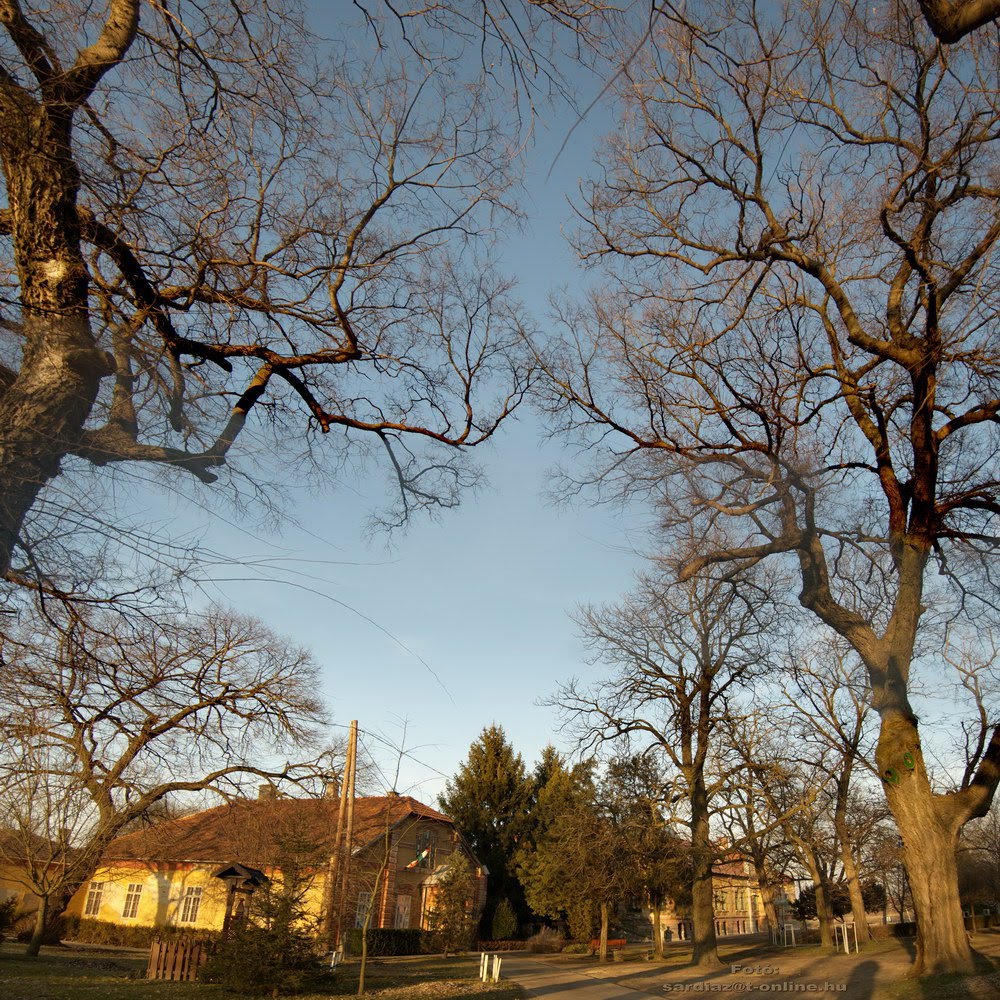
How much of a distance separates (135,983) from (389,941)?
17.7 meters

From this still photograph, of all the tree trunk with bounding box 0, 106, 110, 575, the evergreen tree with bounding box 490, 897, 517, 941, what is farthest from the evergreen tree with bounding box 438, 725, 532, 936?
the tree trunk with bounding box 0, 106, 110, 575

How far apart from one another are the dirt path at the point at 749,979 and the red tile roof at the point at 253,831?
6841mm

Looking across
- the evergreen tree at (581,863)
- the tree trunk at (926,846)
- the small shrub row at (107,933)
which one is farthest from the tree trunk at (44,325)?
the small shrub row at (107,933)

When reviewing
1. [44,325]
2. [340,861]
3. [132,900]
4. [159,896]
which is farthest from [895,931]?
[44,325]

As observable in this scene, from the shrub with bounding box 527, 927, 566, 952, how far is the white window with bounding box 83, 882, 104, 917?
73.2ft

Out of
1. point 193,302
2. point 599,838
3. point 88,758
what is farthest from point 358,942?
point 193,302

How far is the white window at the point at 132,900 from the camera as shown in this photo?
3494cm

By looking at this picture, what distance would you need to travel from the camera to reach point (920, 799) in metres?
10.4

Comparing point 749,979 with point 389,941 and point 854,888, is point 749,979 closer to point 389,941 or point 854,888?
point 389,941

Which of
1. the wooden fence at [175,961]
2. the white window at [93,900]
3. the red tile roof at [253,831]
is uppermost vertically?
the red tile roof at [253,831]

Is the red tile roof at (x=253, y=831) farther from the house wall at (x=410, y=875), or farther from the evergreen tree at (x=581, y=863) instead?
the evergreen tree at (x=581, y=863)

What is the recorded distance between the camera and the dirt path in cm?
1098

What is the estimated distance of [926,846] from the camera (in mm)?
10227

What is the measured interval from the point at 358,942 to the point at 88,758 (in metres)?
24.8
